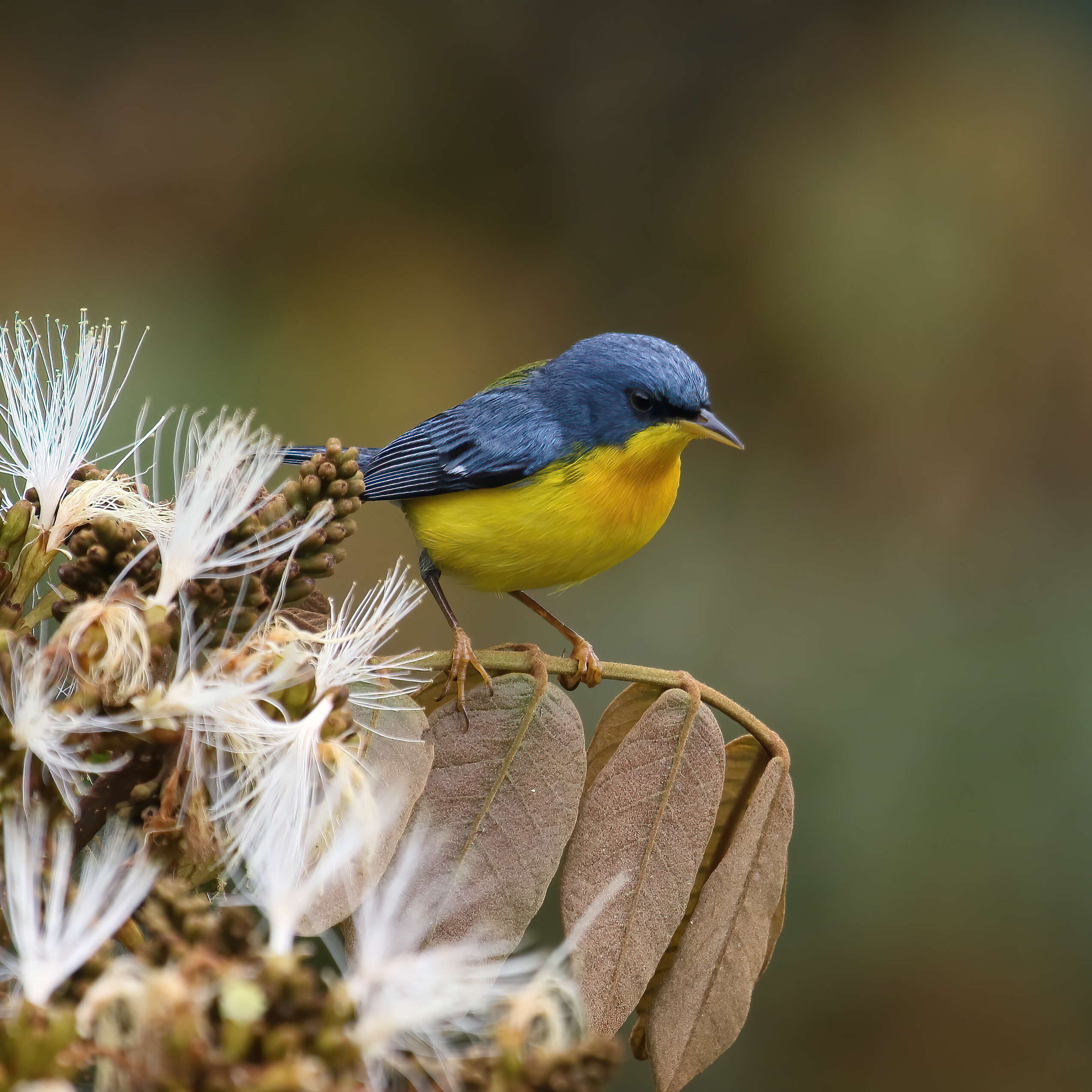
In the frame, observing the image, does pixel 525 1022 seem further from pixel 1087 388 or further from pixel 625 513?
pixel 1087 388

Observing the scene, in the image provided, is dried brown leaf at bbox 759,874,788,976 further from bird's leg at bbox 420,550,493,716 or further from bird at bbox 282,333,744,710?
bird at bbox 282,333,744,710

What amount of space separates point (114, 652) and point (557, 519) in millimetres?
1645

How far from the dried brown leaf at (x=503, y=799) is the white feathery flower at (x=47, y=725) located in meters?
0.61

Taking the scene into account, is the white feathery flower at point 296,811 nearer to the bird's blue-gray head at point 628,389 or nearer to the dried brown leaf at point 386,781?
the dried brown leaf at point 386,781

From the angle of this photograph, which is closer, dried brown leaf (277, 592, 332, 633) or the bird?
dried brown leaf (277, 592, 332, 633)

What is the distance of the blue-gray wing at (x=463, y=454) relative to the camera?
319cm

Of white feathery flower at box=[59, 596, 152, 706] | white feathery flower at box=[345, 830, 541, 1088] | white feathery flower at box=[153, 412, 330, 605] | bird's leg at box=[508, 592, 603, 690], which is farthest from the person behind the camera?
bird's leg at box=[508, 592, 603, 690]

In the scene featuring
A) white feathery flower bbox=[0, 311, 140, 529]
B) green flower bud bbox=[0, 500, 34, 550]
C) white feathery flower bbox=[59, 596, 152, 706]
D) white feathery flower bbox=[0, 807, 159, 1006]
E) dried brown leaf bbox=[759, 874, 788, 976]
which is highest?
white feathery flower bbox=[0, 311, 140, 529]

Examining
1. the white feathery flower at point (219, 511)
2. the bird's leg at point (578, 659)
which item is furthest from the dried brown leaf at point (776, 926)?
the white feathery flower at point (219, 511)

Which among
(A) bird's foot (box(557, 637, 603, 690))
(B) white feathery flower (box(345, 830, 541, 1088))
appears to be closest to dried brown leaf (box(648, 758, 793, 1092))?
(A) bird's foot (box(557, 637, 603, 690))

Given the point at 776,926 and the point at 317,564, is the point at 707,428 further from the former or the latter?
the point at 317,564

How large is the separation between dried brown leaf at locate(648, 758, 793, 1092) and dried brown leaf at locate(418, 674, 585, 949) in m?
0.31

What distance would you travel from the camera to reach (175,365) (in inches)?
202

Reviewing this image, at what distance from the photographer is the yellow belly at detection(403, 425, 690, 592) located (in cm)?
308
